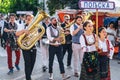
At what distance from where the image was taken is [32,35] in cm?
999

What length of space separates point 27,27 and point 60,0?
22.8 meters

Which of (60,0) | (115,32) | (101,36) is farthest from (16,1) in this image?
(101,36)

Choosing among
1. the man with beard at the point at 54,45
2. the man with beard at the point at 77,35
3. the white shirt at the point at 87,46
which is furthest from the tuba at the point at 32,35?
the white shirt at the point at 87,46

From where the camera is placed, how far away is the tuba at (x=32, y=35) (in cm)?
982

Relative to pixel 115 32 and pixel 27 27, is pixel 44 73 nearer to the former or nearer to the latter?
pixel 27 27

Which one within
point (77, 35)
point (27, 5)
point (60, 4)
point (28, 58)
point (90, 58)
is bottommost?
point (28, 58)

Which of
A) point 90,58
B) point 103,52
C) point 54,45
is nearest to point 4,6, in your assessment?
point 54,45

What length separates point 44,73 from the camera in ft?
38.5

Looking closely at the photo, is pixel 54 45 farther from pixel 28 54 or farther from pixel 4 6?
pixel 4 6

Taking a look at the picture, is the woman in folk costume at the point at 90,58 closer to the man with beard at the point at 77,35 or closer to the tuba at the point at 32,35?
the tuba at the point at 32,35

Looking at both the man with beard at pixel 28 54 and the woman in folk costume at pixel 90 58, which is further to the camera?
the man with beard at pixel 28 54

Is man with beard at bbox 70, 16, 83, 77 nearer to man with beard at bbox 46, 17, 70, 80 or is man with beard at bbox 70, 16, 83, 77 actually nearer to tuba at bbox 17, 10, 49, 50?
man with beard at bbox 46, 17, 70, 80

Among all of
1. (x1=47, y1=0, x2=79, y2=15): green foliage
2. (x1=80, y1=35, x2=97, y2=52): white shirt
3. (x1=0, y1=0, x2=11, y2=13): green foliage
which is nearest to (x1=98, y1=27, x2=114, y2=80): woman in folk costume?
(x1=80, y1=35, x2=97, y2=52): white shirt

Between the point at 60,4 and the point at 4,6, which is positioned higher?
the point at 60,4
